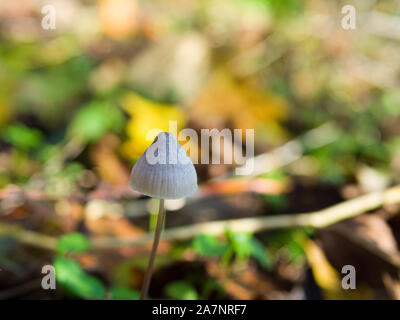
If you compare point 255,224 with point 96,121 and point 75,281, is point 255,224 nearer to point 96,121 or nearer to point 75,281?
point 75,281

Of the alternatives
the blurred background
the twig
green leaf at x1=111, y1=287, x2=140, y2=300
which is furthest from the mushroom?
the twig

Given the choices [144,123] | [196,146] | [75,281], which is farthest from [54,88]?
[75,281]

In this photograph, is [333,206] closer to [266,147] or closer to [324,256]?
[324,256]

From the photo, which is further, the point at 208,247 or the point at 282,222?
the point at 282,222

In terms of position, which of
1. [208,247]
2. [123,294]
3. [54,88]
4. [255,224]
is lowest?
[123,294]

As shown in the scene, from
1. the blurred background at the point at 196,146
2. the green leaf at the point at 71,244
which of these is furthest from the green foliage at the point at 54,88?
the green leaf at the point at 71,244

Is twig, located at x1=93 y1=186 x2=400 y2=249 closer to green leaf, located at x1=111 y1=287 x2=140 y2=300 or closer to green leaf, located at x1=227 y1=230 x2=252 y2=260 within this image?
green leaf, located at x1=227 y1=230 x2=252 y2=260
